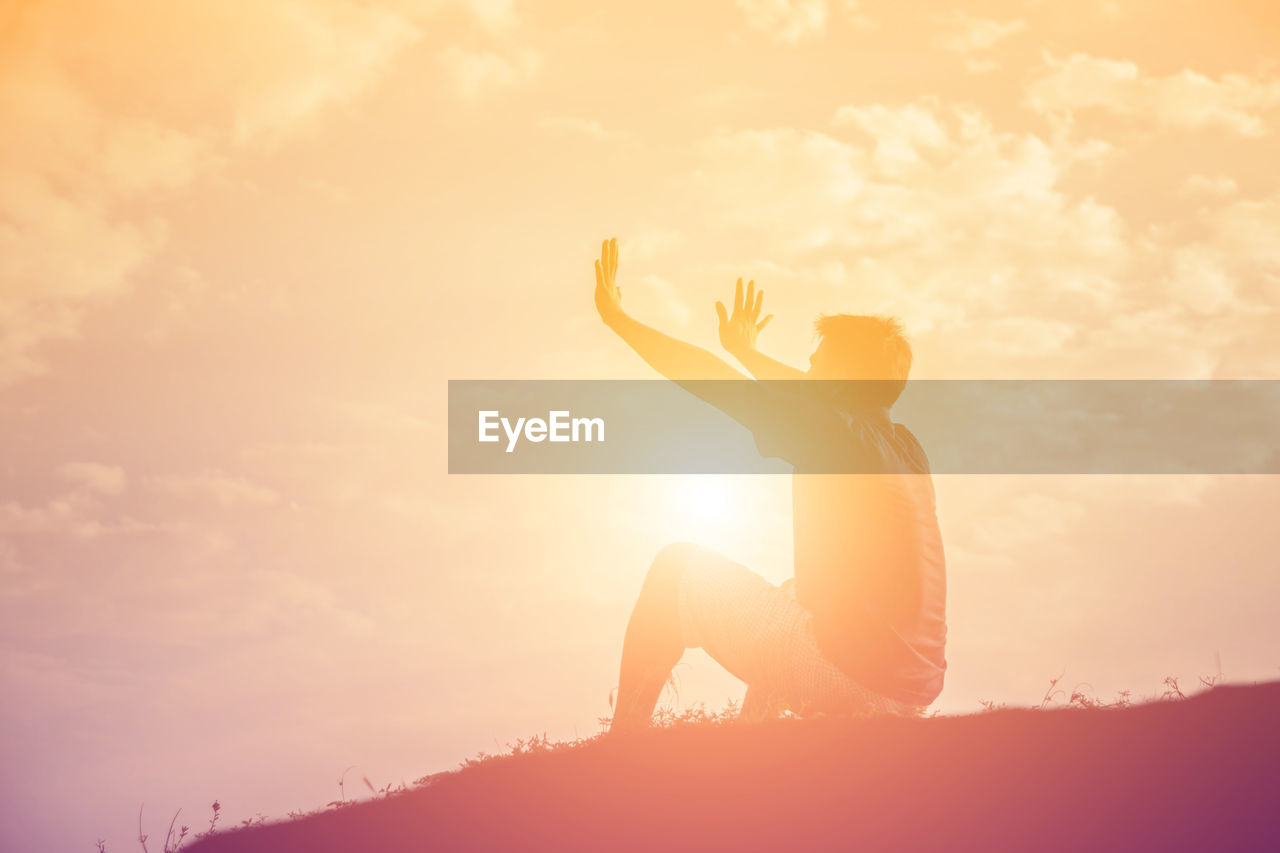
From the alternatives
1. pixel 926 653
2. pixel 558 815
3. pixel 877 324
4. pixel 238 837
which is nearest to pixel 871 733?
pixel 926 653

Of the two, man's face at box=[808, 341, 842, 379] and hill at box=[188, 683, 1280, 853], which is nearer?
hill at box=[188, 683, 1280, 853]

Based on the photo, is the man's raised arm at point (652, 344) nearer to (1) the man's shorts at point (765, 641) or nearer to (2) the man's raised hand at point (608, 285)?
(2) the man's raised hand at point (608, 285)

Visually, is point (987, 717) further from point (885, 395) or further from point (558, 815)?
point (558, 815)

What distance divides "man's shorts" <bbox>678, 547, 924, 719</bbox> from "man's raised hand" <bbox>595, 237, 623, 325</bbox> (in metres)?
1.30

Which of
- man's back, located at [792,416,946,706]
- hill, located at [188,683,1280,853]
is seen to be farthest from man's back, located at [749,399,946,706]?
hill, located at [188,683,1280,853]

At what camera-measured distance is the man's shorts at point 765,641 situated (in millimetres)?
5336

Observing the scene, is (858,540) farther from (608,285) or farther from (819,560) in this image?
(608,285)

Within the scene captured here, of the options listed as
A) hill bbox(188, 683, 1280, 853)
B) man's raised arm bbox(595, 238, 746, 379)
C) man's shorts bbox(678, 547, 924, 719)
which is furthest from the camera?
man's shorts bbox(678, 547, 924, 719)

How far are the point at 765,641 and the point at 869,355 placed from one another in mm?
1488

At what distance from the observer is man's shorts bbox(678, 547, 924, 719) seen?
5336 mm

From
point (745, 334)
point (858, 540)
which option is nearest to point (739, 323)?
point (745, 334)

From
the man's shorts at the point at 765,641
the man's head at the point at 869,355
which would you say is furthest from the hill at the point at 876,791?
the man's head at the point at 869,355

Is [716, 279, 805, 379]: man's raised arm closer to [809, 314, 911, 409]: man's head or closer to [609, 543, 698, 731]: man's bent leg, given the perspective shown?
[809, 314, 911, 409]: man's head

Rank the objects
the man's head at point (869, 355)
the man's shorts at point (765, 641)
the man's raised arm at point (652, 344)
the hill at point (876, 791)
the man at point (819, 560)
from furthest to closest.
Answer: the man's head at point (869, 355), the man's shorts at point (765, 641), the man at point (819, 560), the man's raised arm at point (652, 344), the hill at point (876, 791)
